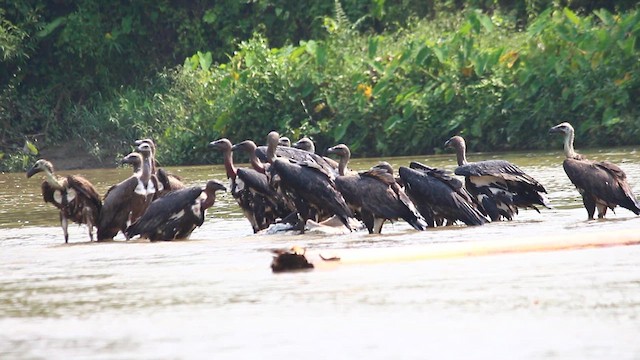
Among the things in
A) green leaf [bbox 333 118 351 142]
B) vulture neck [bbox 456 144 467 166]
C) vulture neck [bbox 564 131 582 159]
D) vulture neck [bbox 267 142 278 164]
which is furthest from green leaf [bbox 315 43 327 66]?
vulture neck [bbox 564 131 582 159]

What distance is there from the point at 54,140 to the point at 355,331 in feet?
66.2

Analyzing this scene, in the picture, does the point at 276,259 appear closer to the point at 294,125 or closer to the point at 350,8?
the point at 294,125

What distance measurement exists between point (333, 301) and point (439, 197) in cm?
486

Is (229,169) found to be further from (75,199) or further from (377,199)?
(377,199)

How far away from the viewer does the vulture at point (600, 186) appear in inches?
508

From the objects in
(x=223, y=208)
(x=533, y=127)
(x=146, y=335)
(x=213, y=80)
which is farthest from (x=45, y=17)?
(x=146, y=335)

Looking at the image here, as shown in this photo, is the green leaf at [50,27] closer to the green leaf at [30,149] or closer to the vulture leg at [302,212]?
the green leaf at [30,149]

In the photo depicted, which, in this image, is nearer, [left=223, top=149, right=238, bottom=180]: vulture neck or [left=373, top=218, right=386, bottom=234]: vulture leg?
[left=373, top=218, right=386, bottom=234]: vulture leg

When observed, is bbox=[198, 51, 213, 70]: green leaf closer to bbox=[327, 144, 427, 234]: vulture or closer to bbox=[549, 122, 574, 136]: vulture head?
bbox=[549, 122, 574, 136]: vulture head

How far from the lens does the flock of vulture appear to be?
12.9 meters

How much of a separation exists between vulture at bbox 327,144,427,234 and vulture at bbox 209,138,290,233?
34.6 inches

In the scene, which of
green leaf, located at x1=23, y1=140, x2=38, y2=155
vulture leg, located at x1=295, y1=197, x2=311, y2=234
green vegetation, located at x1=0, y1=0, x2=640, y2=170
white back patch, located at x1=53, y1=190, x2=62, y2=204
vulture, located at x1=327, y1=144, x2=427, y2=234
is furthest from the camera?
green leaf, located at x1=23, y1=140, x2=38, y2=155

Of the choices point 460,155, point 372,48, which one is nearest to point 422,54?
point 372,48

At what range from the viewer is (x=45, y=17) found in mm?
28312
